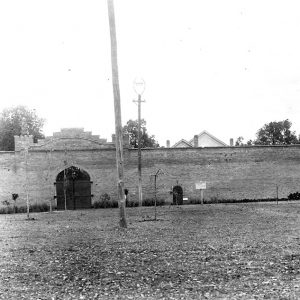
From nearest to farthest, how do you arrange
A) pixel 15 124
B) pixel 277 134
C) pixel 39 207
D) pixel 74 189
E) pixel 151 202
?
pixel 39 207 → pixel 74 189 → pixel 151 202 → pixel 15 124 → pixel 277 134

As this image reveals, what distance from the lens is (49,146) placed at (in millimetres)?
32562

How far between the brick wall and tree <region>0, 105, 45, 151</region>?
39.8 m

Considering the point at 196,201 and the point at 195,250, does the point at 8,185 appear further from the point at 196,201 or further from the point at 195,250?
the point at 195,250

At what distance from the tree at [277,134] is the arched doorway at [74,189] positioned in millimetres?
69751

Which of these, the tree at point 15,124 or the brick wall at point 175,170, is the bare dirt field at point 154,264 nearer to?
the brick wall at point 175,170

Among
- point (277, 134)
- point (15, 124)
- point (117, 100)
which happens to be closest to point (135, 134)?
point (15, 124)

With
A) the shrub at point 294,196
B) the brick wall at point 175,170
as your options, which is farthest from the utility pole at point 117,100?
the shrub at point 294,196

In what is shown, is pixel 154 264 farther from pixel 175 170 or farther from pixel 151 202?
pixel 175 170

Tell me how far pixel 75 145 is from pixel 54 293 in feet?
85.8

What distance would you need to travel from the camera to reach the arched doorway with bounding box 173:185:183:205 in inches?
1324

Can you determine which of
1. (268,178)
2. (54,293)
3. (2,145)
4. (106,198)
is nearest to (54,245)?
(54,293)

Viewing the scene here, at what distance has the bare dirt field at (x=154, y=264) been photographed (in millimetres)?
6949

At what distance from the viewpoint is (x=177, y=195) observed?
33.7 metres

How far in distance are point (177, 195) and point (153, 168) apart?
2673 mm
